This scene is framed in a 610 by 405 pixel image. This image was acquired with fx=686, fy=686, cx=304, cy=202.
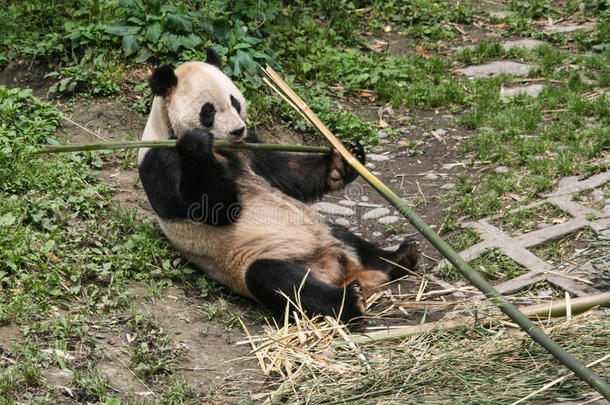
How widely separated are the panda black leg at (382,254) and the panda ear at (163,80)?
1.56m

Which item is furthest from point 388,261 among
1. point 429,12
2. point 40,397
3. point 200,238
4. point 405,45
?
point 429,12

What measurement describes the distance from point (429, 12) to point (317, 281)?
6062 mm

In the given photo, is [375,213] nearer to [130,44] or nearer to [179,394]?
[179,394]

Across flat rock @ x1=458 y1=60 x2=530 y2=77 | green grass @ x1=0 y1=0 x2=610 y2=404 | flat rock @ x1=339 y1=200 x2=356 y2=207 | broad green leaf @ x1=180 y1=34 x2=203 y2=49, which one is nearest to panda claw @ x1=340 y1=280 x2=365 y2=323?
green grass @ x1=0 y1=0 x2=610 y2=404

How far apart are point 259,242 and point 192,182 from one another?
2.16 feet

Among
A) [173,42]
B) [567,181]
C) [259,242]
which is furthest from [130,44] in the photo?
[567,181]

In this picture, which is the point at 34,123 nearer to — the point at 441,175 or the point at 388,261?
the point at 388,261

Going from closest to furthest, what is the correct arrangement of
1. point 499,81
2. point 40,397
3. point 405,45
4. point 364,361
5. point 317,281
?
point 40,397 < point 364,361 < point 317,281 < point 499,81 < point 405,45

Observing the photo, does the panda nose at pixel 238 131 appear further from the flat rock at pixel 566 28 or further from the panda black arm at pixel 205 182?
the flat rock at pixel 566 28

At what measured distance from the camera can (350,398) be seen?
3.40 metres

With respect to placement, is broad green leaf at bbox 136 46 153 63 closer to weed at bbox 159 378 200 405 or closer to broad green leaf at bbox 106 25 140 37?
broad green leaf at bbox 106 25 140 37

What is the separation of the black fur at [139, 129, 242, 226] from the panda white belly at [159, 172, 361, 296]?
0.10 metres

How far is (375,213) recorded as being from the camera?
5992mm

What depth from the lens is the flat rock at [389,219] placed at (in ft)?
19.2
